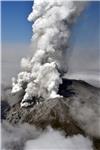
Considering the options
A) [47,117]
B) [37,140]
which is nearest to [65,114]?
[47,117]

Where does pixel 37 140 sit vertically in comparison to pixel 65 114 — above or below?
below

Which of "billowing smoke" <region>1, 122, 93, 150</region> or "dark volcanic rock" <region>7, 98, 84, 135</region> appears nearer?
"billowing smoke" <region>1, 122, 93, 150</region>

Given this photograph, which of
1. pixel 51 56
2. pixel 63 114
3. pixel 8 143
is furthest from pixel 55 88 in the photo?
pixel 63 114

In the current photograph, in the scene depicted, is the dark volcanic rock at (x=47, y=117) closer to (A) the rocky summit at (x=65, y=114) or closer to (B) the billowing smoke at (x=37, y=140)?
(A) the rocky summit at (x=65, y=114)

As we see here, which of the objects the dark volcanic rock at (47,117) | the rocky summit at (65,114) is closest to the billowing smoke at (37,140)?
the dark volcanic rock at (47,117)

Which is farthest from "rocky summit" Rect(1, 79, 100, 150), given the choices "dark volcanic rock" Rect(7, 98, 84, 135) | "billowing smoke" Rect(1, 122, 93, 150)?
"billowing smoke" Rect(1, 122, 93, 150)

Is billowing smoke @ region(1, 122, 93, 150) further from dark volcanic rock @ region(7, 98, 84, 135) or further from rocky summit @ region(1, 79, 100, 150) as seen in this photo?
rocky summit @ region(1, 79, 100, 150)

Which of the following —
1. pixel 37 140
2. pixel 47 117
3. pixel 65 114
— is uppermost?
pixel 65 114

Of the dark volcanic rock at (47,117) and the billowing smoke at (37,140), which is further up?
the dark volcanic rock at (47,117)

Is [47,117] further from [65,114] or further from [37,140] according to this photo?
[37,140]

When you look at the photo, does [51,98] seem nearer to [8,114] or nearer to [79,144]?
[79,144]

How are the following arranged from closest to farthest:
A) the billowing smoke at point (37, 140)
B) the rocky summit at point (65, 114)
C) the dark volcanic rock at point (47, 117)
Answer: the billowing smoke at point (37, 140) → the rocky summit at point (65, 114) → the dark volcanic rock at point (47, 117)
